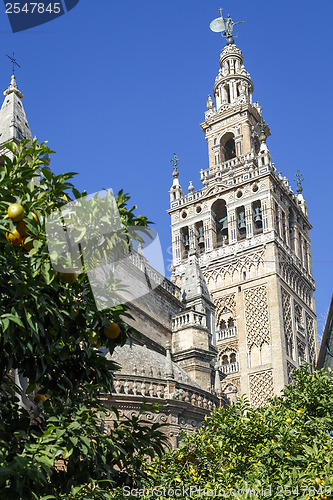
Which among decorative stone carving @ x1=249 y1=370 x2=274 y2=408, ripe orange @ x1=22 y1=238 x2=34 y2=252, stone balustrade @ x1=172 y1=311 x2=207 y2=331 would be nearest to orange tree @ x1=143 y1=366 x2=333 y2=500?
ripe orange @ x1=22 y1=238 x2=34 y2=252

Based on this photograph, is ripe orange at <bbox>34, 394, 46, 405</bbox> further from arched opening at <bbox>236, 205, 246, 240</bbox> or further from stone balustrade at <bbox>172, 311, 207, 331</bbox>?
arched opening at <bbox>236, 205, 246, 240</bbox>

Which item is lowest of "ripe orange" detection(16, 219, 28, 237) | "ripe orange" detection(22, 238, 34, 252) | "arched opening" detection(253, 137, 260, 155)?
"ripe orange" detection(22, 238, 34, 252)

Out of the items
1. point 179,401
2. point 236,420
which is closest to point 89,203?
point 236,420

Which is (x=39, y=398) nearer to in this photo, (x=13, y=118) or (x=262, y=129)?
(x=13, y=118)

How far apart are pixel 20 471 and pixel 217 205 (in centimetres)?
3945

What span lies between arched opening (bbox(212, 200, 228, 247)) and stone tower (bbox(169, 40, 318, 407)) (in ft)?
0.22

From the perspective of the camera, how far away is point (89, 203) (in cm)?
793

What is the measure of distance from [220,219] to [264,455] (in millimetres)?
34586

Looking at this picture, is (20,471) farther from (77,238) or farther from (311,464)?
(311,464)

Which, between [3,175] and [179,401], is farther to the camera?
[179,401]

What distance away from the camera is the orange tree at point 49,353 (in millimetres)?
6977

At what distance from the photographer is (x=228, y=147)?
50156 millimetres

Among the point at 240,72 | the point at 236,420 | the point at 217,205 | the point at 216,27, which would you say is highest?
the point at 216,27

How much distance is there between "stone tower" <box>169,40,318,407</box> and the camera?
1519 inches
